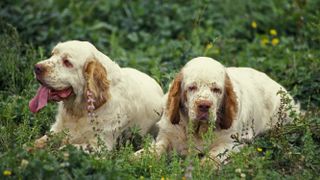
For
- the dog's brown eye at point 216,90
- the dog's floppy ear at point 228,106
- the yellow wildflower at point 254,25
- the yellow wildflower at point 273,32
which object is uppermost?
the yellow wildflower at point 254,25

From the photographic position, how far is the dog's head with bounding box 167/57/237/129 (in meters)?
7.22

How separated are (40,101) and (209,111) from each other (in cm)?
136

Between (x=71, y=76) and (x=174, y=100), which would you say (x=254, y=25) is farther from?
(x=71, y=76)

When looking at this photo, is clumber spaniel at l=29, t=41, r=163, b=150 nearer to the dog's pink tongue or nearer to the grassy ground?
the dog's pink tongue

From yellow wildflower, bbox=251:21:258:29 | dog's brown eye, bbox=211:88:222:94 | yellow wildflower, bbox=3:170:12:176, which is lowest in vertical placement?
yellow wildflower, bbox=3:170:12:176

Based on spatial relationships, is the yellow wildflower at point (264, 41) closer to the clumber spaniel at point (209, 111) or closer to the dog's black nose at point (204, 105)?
the clumber spaniel at point (209, 111)

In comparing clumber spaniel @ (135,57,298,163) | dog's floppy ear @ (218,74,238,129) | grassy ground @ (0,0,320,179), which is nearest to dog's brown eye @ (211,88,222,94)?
clumber spaniel @ (135,57,298,163)

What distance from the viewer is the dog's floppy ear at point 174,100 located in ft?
24.7

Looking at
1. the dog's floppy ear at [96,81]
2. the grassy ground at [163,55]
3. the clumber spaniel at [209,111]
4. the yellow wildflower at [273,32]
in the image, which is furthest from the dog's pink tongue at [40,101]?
the yellow wildflower at [273,32]

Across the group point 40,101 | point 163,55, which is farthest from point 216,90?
point 163,55

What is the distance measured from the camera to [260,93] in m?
8.37

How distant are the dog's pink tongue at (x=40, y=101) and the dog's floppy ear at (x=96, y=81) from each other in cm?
32

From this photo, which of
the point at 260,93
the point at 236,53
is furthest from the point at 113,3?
the point at 260,93

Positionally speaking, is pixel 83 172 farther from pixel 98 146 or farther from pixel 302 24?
pixel 302 24
